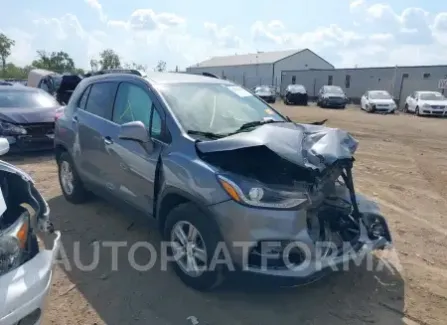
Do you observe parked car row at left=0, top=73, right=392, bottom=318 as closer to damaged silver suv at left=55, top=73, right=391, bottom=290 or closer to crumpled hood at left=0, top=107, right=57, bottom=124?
damaged silver suv at left=55, top=73, right=391, bottom=290

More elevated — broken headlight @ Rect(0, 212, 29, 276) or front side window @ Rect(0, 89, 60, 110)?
front side window @ Rect(0, 89, 60, 110)

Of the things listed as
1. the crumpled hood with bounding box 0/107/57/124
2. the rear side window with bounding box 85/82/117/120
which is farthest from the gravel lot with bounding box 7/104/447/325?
the crumpled hood with bounding box 0/107/57/124

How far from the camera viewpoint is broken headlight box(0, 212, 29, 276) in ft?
7.18

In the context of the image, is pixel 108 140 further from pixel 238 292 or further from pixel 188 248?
pixel 238 292

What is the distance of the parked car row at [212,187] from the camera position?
2797mm

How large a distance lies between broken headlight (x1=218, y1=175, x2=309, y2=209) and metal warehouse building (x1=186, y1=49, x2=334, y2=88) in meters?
Answer: 49.4

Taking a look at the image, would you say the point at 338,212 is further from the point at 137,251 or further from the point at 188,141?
the point at 137,251

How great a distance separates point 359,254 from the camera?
328 centimetres

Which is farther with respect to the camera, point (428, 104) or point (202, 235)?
point (428, 104)

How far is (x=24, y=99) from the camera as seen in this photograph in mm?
9469

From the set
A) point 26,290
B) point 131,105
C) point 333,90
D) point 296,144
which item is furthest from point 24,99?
point 333,90

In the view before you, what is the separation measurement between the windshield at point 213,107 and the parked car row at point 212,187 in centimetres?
1

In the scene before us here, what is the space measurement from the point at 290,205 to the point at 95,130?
2.64 metres

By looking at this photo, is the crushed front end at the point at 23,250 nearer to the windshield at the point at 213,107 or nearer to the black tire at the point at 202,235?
the black tire at the point at 202,235
